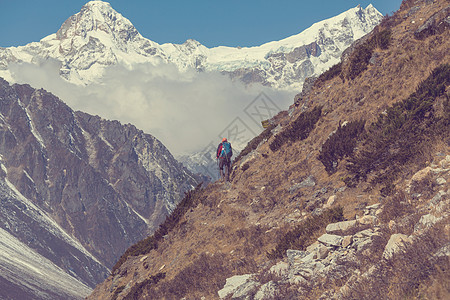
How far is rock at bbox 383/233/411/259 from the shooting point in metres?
8.73

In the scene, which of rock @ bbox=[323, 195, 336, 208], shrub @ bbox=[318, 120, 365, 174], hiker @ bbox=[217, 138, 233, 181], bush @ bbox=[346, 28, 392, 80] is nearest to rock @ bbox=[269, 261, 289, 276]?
rock @ bbox=[323, 195, 336, 208]

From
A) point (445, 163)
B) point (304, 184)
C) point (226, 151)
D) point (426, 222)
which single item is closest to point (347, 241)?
point (426, 222)

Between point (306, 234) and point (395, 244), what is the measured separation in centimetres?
553

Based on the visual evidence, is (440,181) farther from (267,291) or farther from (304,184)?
(304,184)

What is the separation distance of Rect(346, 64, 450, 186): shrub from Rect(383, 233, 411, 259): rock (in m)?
6.71

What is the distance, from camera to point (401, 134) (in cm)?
1741

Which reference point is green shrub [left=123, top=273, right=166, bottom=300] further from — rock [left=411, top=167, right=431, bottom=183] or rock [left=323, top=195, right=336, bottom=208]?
rock [left=411, top=167, right=431, bottom=183]

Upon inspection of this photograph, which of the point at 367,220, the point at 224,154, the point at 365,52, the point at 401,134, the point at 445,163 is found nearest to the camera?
the point at 367,220

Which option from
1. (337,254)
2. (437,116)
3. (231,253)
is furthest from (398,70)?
(337,254)

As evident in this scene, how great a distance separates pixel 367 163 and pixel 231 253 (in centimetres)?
720

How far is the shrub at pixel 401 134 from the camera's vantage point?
52.3 ft

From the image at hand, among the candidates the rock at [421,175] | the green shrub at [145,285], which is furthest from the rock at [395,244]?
the green shrub at [145,285]

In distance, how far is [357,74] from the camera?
26031mm

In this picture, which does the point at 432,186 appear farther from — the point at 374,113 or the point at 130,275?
the point at 130,275
